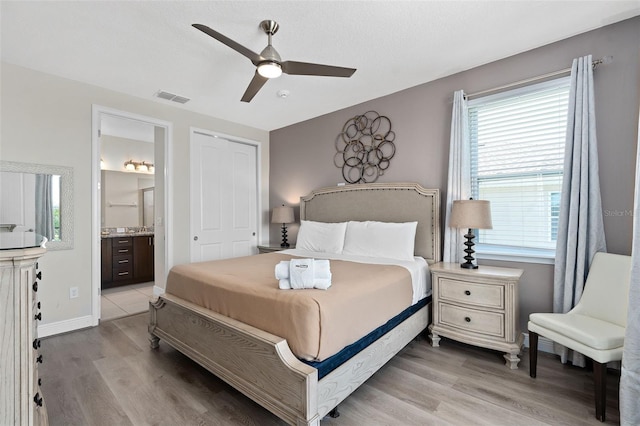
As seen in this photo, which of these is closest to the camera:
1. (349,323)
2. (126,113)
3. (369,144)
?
(349,323)

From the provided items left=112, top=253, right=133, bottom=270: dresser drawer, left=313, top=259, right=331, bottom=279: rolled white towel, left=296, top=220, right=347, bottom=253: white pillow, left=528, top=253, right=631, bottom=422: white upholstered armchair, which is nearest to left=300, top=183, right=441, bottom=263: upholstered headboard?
left=296, top=220, right=347, bottom=253: white pillow

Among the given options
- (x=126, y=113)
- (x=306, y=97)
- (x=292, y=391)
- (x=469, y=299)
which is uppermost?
(x=306, y=97)

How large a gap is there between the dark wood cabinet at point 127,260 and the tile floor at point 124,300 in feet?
0.42

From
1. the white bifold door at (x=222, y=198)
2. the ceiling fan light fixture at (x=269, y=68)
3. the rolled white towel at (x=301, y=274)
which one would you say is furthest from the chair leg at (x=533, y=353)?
the white bifold door at (x=222, y=198)

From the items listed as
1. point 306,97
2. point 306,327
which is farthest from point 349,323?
point 306,97

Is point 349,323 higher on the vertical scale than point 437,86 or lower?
lower

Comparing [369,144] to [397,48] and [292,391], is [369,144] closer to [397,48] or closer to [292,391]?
[397,48]

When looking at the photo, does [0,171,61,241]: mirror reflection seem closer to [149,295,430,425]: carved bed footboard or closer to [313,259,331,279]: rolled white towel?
[149,295,430,425]: carved bed footboard

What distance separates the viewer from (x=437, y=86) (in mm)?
3322

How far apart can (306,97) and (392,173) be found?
1438mm

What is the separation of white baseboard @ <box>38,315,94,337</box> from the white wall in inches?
1.0

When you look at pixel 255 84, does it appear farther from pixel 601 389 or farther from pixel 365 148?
pixel 601 389

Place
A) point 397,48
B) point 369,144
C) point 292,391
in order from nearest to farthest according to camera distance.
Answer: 1. point 292,391
2. point 397,48
3. point 369,144

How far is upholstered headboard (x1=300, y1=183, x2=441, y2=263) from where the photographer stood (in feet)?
10.8
